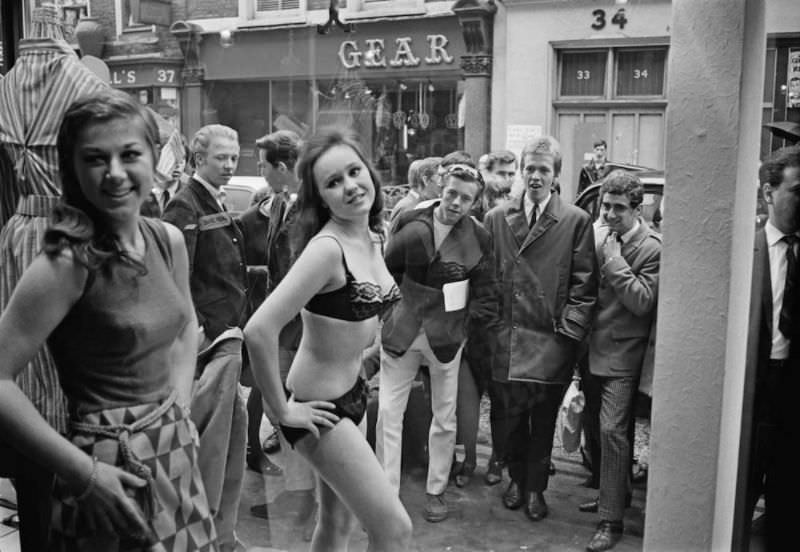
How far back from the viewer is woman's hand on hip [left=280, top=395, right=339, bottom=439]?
2455 mm

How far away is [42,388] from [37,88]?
84cm

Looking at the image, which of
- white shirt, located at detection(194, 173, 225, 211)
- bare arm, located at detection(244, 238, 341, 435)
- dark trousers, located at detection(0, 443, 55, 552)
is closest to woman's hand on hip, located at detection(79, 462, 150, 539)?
bare arm, located at detection(244, 238, 341, 435)

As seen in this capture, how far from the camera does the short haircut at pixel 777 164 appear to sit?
117 inches

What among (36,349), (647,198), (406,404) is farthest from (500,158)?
(36,349)

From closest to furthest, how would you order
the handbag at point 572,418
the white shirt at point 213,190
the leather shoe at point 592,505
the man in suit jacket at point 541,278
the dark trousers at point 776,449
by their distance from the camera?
the dark trousers at point 776,449 < the white shirt at point 213,190 < the man in suit jacket at point 541,278 < the leather shoe at point 592,505 < the handbag at point 572,418

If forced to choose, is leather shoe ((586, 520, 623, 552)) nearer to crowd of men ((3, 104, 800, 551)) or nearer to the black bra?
crowd of men ((3, 104, 800, 551))

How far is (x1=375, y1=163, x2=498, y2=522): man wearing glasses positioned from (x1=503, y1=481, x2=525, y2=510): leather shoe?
1.20 ft

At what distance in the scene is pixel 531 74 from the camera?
3568mm

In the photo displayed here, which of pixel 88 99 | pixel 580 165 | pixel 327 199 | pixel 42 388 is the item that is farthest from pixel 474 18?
pixel 42 388

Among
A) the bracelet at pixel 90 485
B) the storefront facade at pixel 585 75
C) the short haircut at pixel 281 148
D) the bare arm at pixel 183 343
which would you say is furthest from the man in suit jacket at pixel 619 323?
the bracelet at pixel 90 485

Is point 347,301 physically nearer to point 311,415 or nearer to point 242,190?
point 311,415

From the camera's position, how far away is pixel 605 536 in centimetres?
371

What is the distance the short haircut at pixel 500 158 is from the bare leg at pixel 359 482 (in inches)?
69.5

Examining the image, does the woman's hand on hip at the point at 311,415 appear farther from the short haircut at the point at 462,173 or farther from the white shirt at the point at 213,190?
the short haircut at the point at 462,173
